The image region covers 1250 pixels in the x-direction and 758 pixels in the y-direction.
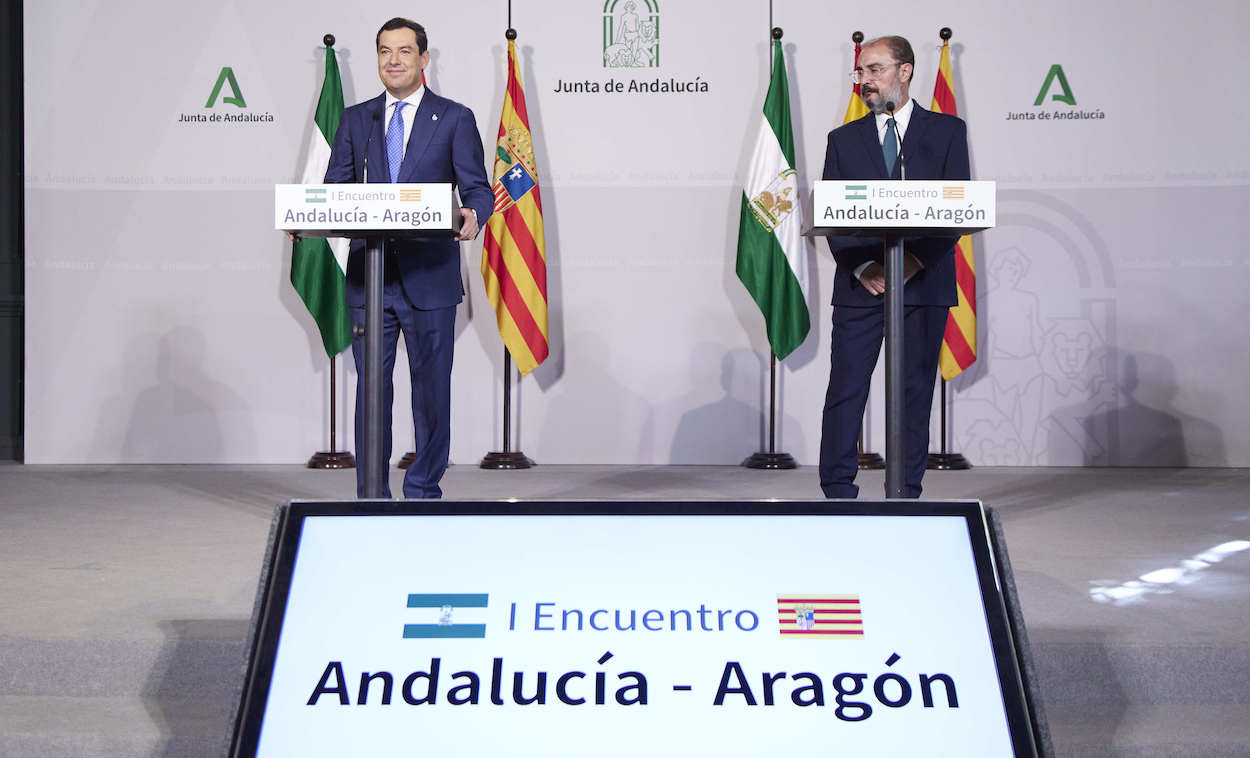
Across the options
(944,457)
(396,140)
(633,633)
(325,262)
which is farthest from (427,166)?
(944,457)

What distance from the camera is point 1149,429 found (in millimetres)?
5348

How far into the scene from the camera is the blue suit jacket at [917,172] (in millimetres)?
3086

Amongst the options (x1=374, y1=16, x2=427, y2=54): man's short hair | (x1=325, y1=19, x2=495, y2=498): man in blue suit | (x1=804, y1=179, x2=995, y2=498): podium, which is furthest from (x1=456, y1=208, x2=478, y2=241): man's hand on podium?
(x1=804, y1=179, x2=995, y2=498): podium

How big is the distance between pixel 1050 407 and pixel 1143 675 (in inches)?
134

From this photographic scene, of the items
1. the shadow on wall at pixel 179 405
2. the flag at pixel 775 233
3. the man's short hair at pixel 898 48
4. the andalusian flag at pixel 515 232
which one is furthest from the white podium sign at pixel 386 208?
the shadow on wall at pixel 179 405

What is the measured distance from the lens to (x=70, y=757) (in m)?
1.91

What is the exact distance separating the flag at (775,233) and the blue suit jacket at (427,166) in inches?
82.2

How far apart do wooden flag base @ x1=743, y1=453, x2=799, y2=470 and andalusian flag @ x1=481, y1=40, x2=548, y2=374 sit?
1150 millimetres

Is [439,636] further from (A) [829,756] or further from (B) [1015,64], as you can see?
(B) [1015,64]

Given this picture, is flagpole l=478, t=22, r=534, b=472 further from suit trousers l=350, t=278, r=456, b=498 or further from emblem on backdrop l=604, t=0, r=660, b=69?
suit trousers l=350, t=278, r=456, b=498

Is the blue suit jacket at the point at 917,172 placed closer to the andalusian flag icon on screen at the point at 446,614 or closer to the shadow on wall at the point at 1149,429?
the andalusian flag icon on screen at the point at 446,614

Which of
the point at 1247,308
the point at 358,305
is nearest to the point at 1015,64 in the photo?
the point at 1247,308

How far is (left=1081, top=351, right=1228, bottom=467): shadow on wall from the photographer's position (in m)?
5.34

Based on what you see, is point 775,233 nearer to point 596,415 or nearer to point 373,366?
point 596,415
